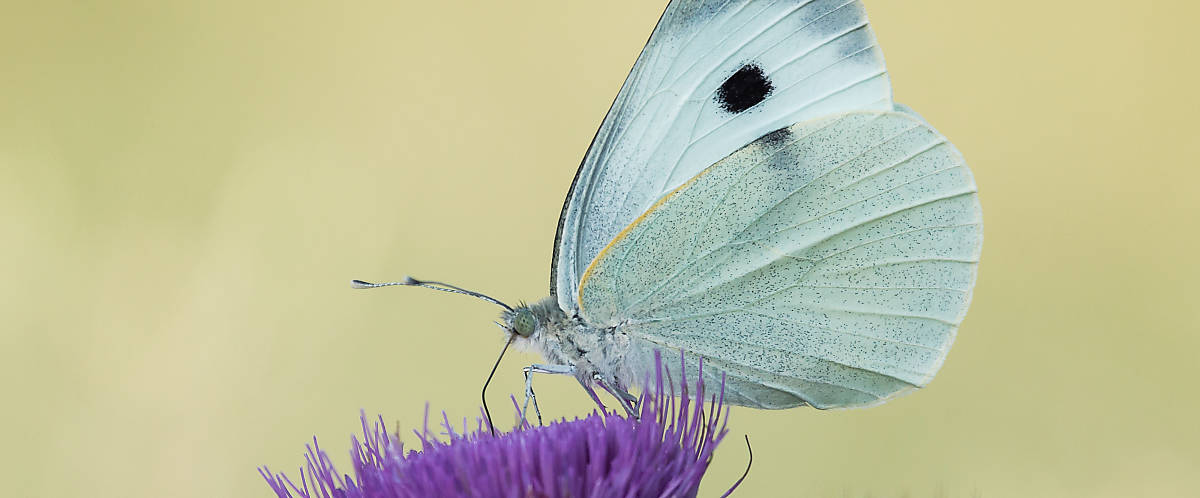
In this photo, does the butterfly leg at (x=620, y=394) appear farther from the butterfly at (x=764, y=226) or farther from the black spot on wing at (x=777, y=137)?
the black spot on wing at (x=777, y=137)

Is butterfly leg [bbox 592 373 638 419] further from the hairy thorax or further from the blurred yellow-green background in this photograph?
the blurred yellow-green background

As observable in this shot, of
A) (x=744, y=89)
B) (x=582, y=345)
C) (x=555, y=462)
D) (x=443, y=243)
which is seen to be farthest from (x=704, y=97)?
(x=443, y=243)

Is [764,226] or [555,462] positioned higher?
[764,226]

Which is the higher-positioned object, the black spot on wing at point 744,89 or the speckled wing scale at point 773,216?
the black spot on wing at point 744,89

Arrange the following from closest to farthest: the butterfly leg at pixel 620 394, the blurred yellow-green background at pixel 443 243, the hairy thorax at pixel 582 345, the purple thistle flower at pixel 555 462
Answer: the purple thistle flower at pixel 555 462
the butterfly leg at pixel 620 394
the hairy thorax at pixel 582 345
the blurred yellow-green background at pixel 443 243

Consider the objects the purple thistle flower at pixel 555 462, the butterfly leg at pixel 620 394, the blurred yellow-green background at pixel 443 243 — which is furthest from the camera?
the blurred yellow-green background at pixel 443 243

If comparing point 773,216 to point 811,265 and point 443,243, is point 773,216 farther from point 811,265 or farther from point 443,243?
point 443,243

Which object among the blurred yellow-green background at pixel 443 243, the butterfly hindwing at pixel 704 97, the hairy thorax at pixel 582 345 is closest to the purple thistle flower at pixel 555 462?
the hairy thorax at pixel 582 345

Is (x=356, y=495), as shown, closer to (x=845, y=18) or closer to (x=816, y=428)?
(x=845, y=18)
